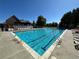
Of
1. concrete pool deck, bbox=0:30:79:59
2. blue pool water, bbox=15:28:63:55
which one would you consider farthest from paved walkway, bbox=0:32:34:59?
blue pool water, bbox=15:28:63:55

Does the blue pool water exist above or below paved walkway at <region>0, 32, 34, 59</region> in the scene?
below

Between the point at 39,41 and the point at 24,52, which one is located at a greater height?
the point at 24,52

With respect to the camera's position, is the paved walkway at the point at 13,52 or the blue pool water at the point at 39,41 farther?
the blue pool water at the point at 39,41

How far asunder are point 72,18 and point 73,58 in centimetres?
3721

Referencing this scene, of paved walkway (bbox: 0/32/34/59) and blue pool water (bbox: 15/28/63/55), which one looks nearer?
paved walkway (bbox: 0/32/34/59)

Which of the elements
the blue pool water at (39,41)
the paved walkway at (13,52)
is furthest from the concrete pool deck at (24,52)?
the blue pool water at (39,41)

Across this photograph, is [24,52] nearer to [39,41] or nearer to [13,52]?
[13,52]

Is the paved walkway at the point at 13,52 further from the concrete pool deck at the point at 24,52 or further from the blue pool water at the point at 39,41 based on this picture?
the blue pool water at the point at 39,41

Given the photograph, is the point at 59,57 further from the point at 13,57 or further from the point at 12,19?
the point at 12,19

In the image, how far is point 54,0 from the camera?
1938 cm

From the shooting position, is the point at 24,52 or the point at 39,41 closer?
the point at 24,52

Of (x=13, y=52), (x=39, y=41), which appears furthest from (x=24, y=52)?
(x=39, y=41)

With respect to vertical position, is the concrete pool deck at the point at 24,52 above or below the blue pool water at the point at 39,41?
above

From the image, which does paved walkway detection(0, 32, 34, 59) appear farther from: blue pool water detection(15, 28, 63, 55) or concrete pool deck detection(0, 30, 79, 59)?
blue pool water detection(15, 28, 63, 55)
